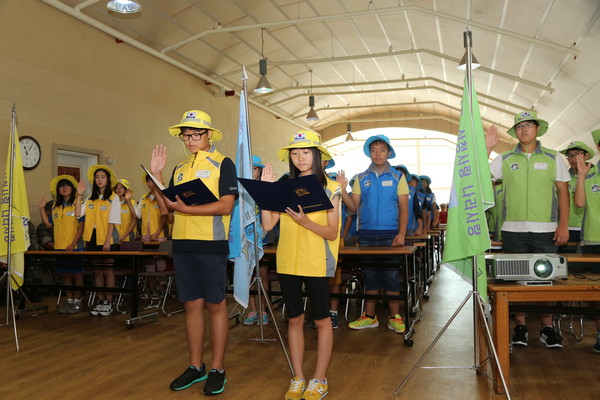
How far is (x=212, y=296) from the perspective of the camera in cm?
278

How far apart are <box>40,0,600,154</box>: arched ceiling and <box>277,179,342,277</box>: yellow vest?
6.18m

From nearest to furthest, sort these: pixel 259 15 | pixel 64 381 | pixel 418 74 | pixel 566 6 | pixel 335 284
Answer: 1. pixel 64 381
2. pixel 335 284
3. pixel 566 6
4. pixel 259 15
5. pixel 418 74

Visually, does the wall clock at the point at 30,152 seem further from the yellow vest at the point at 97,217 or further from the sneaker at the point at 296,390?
the sneaker at the point at 296,390

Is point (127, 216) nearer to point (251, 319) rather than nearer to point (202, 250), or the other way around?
point (251, 319)

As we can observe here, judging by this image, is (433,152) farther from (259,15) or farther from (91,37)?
(91,37)

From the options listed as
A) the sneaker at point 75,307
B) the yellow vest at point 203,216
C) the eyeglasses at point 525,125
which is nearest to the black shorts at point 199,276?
the yellow vest at point 203,216

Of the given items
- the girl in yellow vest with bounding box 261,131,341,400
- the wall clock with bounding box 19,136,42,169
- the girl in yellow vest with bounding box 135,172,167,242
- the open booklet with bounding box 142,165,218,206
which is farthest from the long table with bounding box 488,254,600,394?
the wall clock with bounding box 19,136,42,169

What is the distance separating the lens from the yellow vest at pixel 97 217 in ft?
17.5

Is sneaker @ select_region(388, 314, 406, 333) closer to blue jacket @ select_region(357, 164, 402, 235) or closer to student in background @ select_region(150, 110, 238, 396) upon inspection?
blue jacket @ select_region(357, 164, 402, 235)

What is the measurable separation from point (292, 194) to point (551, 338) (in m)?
2.46

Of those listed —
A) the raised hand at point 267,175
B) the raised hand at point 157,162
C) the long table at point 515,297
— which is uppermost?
Result: the raised hand at point 157,162

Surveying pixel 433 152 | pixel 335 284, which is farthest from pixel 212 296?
pixel 433 152

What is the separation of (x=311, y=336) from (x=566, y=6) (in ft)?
20.6

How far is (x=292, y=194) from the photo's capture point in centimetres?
238
